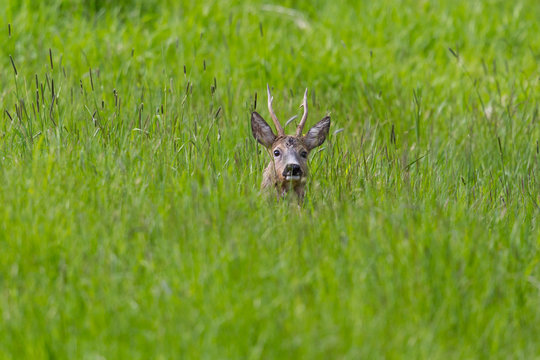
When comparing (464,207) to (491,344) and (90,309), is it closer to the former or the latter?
(491,344)

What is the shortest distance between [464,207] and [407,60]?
147 inches

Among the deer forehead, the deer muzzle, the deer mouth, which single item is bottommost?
the deer mouth

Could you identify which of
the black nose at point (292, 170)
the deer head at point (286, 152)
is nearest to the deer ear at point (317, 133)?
the deer head at point (286, 152)

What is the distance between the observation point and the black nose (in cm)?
519

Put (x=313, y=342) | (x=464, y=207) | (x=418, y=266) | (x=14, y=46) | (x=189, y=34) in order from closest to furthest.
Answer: (x=313, y=342) < (x=418, y=266) < (x=464, y=207) < (x=14, y=46) < (x=189, y=34)

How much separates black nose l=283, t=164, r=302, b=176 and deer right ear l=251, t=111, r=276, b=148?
0.48m

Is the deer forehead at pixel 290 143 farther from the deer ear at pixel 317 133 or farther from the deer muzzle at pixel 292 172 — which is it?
the deer muzzle at pixel 292 172

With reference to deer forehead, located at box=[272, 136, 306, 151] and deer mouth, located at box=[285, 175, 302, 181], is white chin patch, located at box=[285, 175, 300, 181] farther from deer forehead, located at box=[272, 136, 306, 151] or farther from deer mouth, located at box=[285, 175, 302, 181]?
deer forehead, located at box=[272, 136, 306, 151]

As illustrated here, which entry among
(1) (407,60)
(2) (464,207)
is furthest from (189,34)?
(2) (464,207)

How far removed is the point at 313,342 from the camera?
134 inches

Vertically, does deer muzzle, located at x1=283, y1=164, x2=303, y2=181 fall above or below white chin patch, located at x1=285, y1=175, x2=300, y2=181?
above

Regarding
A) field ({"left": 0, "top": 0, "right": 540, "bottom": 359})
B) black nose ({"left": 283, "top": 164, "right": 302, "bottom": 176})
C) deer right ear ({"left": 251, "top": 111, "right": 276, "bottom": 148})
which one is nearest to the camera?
field ({"left": 0, "top": 0, "right": 540, "bottom": 359})

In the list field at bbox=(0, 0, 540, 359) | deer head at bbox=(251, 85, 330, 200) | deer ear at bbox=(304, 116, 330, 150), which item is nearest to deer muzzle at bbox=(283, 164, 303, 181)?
deer head at bbox=(251, 85, 330, 200)

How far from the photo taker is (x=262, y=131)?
18.4ft
